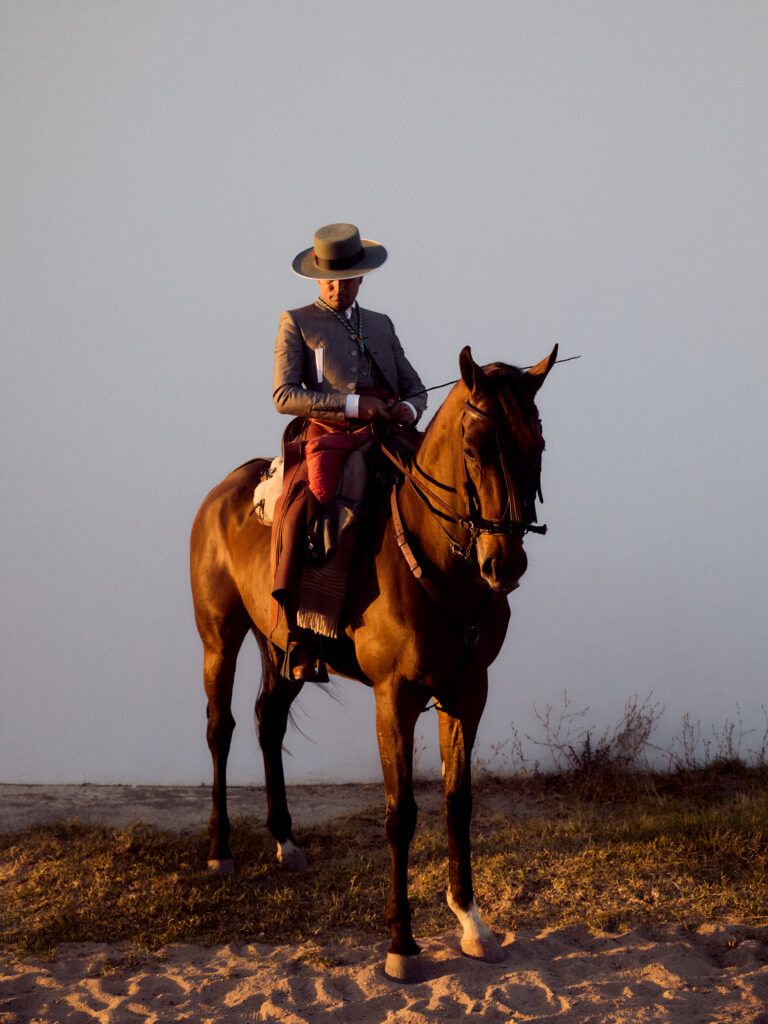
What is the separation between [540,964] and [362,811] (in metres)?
3.07

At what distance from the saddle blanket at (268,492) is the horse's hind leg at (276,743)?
3.25 ft

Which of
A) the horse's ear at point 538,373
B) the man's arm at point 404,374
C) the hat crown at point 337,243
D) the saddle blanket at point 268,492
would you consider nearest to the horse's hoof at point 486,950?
the saddle blanket at point 268,492

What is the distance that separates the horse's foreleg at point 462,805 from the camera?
178 inches

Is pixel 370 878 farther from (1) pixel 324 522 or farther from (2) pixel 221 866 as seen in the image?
(1) pixel 324 522

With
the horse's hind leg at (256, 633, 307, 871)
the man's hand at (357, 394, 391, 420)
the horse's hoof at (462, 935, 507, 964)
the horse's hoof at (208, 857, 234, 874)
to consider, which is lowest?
the horse's hoof at (462, 935, 507, 964)

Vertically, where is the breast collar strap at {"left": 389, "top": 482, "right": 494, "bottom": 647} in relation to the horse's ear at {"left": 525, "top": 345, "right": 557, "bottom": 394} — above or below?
below

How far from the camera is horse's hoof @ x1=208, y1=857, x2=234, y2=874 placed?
5.86 m

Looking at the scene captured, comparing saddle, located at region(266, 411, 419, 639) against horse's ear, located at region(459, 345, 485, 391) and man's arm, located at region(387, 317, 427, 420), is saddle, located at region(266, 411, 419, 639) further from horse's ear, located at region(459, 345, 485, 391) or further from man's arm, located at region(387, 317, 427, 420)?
horse's ear, located at region(459, 345, 485, 391)

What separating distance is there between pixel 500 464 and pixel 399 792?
172 cm

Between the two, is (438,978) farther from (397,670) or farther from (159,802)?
(159,802)

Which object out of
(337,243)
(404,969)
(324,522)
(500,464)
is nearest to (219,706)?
(324,522)

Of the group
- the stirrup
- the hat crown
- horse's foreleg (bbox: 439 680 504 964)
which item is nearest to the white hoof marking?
horse's foreleg (bbox: 439 680 504 964)

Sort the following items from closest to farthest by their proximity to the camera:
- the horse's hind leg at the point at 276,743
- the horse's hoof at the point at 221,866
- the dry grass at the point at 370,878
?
1. the dry grass at the point at 370,878
2. the horse's hoof at the point at 221,866
3. the horse's hind leg at the point at 276,743

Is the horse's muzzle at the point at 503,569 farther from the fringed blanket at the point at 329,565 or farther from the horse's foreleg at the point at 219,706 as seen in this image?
the horse's foreleg at the point at 219,706
